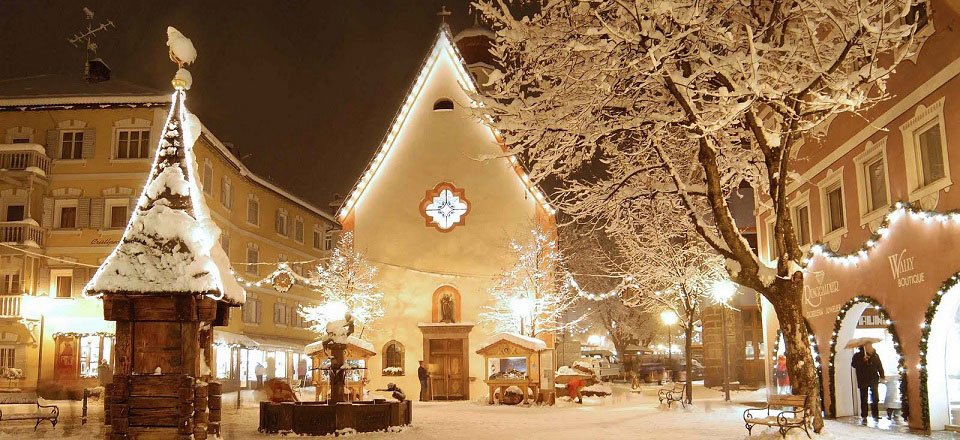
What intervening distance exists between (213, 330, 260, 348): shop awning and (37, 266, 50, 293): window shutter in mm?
7233

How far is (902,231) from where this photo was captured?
676 inches

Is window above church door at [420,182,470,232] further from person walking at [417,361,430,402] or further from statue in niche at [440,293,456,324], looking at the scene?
person walking at [417,361,430,402]

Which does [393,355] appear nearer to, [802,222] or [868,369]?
[802,222]

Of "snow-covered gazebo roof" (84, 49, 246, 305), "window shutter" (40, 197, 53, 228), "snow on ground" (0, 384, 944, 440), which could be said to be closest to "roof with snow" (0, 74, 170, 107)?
"window shutter" (40, 197, 53, 228)

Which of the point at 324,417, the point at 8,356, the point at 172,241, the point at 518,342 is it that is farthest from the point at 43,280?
the point at 172,241

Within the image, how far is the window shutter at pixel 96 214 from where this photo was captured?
37156mm

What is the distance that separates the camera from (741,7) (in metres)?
14.2

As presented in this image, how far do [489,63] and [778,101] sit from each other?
30595 mm

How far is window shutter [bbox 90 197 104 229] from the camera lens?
3716cm

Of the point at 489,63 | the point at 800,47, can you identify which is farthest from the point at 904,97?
→ the point at 489,63

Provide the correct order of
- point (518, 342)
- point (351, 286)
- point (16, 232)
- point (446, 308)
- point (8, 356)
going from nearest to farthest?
point (518, 342), point (351, 286), point (446, 308), point (8, 356), point (16, 232)

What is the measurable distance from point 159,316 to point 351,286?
2493cm

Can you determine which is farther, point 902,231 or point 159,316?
point 902,231

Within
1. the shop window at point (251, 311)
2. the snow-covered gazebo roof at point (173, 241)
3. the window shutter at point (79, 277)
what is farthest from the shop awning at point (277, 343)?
the snow-covered gazebo roof at point (173, 241)
